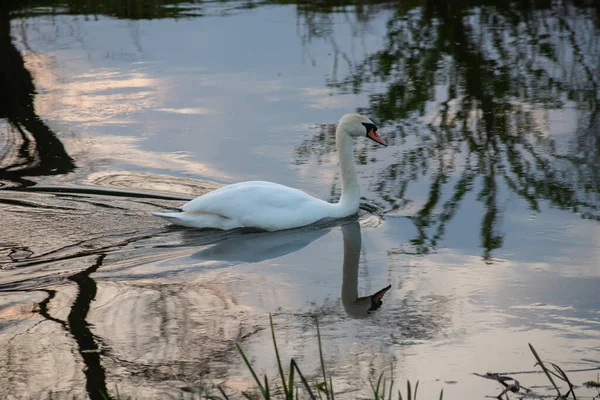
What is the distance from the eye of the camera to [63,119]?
1011cm

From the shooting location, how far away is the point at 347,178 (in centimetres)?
760

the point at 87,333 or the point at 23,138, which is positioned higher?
the point at 23,138

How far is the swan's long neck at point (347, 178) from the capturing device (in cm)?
746

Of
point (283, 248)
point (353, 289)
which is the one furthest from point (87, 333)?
point (283, 248)

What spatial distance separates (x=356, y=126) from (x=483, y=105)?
281 cm

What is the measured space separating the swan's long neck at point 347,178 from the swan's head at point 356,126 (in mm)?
35

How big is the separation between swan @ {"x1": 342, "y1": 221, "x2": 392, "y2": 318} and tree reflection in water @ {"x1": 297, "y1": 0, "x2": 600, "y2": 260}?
17.7 inches

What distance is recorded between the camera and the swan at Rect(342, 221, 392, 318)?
5543 millimetres

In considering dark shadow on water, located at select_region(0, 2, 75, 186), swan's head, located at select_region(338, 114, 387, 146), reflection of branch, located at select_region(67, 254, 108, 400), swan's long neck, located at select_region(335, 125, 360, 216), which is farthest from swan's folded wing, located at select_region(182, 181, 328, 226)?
dark shadow on water, located at select_region(0, 2, 75, 186)

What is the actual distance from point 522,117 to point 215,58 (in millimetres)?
4369

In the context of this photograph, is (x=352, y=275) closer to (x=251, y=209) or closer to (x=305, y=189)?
(x=251, y=209)

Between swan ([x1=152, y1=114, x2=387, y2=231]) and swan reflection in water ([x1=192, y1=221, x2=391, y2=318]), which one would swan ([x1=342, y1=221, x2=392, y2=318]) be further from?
swan ([x1=152, y1=114, x2=387, y2=231])

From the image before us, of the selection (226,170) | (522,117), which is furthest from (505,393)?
(522,117)

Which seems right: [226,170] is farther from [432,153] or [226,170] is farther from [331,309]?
[331,309]
